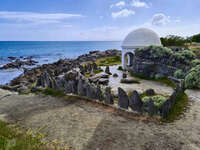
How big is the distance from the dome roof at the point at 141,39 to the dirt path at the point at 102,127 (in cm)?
1550

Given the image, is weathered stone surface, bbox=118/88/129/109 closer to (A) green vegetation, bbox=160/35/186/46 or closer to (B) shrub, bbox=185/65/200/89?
(B) shrub, bbox=185/65/200/89

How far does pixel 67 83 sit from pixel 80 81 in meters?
1.71

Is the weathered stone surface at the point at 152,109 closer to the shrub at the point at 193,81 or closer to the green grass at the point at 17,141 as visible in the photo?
the green grass at the point at 17,141

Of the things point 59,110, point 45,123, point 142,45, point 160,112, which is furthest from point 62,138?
point 142,45

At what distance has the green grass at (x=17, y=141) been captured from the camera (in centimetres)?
580

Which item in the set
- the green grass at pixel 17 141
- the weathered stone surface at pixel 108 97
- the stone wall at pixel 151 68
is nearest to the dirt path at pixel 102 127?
the weathered stone surface at pixel 108 97

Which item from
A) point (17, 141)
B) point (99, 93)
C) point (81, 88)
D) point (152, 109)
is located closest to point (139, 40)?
point (81, 88)

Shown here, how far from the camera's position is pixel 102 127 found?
8430 mm

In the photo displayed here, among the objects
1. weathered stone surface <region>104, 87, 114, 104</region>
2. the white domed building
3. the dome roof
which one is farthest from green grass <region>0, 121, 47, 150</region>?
the dome roof

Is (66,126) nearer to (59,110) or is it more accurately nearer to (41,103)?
(59,110)

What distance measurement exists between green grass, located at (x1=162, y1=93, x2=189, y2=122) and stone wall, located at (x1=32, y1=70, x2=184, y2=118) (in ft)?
0.85

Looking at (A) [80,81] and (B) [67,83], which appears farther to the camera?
(B) [67,83]

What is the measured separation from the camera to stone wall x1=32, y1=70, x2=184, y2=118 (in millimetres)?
9078

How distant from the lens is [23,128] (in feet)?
29.1
